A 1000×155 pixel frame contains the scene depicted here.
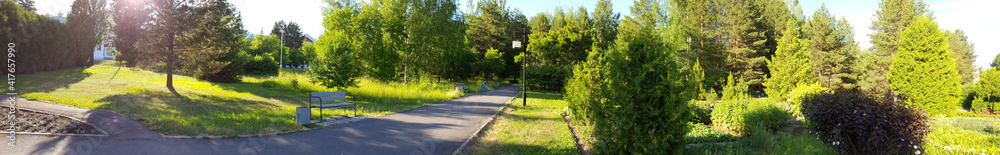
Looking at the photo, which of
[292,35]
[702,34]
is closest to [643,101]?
[702,34]

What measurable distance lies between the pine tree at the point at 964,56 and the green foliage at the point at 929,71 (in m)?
22.3

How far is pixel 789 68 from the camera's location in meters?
16.8

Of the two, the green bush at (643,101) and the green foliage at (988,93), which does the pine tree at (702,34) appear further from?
the green bush at (643,101)

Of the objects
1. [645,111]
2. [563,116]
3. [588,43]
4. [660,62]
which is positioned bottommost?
[563,116]

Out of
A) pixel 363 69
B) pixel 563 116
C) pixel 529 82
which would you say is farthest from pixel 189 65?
pixel 529 82

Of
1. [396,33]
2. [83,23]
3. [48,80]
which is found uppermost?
[396,33]

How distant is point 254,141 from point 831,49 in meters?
36.9

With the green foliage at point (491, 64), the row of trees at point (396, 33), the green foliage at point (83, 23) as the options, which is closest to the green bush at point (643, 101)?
the row of trees at point (396, 33)

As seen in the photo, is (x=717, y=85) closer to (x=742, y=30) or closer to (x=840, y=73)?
(x=742, y=30)

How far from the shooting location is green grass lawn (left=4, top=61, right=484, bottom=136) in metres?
6.92

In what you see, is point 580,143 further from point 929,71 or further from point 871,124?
point 929,71

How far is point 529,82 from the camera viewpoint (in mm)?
25297

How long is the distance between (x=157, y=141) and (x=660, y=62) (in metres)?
6.82

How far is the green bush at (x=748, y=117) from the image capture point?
7.21 m
